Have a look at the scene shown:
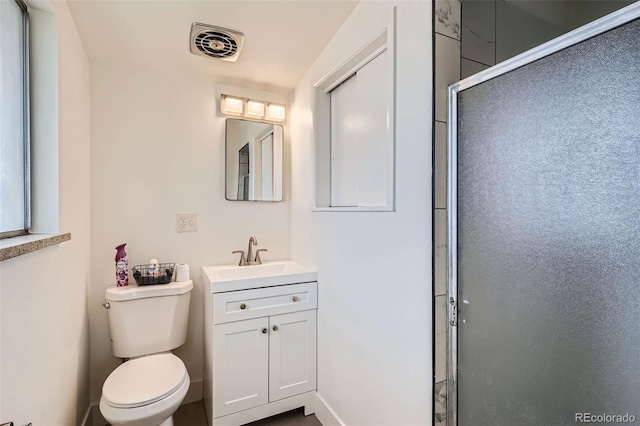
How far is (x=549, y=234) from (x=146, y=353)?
2030 millimetres

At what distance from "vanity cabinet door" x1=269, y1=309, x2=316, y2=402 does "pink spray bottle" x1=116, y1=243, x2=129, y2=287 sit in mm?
908

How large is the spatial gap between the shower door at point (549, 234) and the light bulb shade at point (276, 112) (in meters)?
1.53

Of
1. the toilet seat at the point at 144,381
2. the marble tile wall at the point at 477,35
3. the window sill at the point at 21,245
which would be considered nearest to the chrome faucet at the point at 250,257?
the toilet seat at the point at 144,381

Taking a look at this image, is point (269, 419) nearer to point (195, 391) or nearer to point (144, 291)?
point (195, 391)

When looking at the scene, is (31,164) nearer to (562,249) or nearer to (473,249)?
(473,249)

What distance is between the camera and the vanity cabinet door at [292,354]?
A: 181 centimetres

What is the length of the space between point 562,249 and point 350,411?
1.31 meters

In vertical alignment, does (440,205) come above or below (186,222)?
above

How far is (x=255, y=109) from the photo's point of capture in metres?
2.27

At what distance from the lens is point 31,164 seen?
47.8 inches

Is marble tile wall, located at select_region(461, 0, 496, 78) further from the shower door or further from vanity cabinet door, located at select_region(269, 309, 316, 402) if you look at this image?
vanity cabinet door, located at select_region(269, 309, 316, 402)

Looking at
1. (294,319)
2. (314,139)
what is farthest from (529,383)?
(314,139)

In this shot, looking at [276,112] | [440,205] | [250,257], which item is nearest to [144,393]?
[250,257]
